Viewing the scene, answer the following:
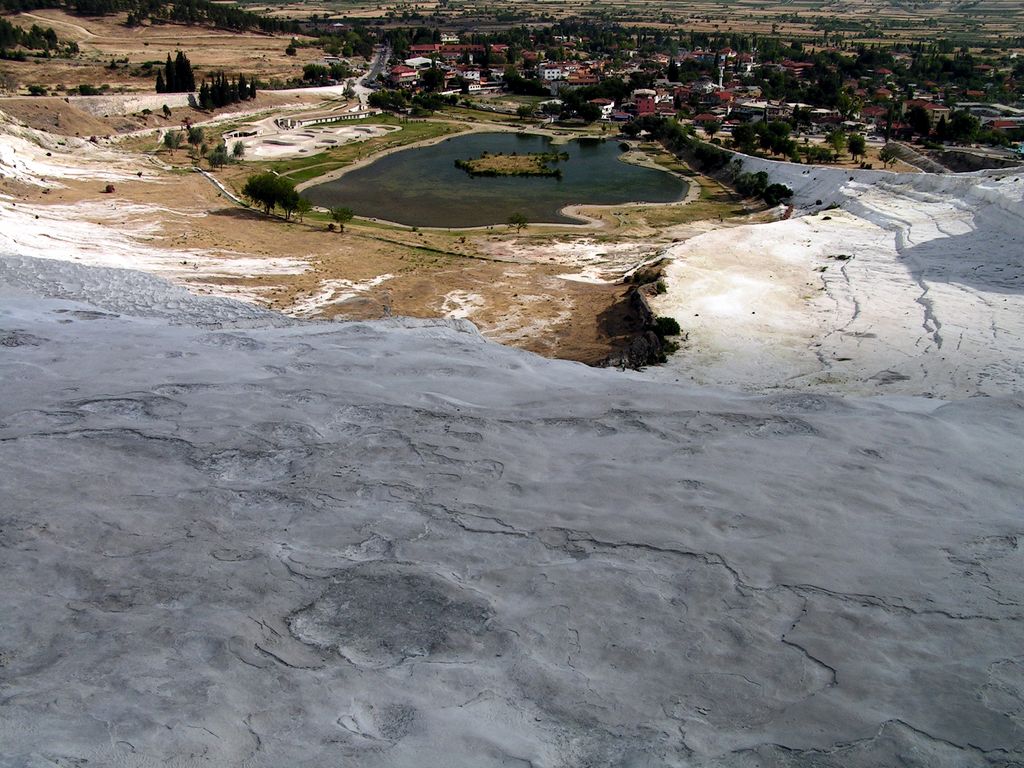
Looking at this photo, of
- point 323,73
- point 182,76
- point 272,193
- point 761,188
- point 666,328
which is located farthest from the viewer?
point 323,73

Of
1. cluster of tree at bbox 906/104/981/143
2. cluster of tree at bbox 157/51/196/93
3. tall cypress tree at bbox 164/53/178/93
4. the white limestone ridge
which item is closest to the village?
cluster of tree at bbox 906/104/981/143

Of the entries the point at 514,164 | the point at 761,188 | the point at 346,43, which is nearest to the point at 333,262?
the point at 761,188

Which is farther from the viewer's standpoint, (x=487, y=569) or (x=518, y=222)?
(x=518, y=222)

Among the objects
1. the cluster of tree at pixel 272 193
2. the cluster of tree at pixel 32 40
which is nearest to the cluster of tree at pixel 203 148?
the cluster of tree at pixel 272 193

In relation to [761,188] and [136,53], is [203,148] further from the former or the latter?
[136,53]

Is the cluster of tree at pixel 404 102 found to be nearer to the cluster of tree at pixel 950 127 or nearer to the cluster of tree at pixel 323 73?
the cluster of tree at pixel 323 73

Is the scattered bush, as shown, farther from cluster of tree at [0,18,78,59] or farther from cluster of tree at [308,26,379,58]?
cluster of tree at [308,26,379,58]

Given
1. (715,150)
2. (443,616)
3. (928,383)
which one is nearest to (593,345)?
(928,383)
